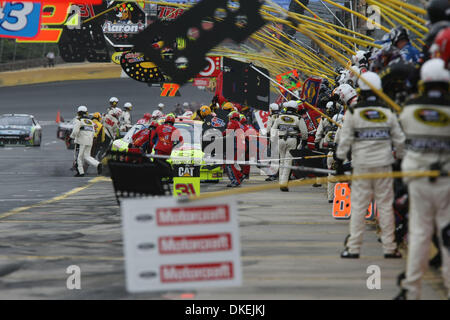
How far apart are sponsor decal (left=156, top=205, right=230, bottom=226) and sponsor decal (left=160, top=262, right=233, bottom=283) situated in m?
0.32

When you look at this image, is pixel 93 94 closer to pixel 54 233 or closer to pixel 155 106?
pixel 155 106

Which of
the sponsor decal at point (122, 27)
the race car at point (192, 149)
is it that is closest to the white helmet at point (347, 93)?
the race car at point (192, 149)

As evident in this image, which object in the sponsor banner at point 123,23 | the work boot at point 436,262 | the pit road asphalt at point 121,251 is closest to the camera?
the pit road asphalt at point 121,251

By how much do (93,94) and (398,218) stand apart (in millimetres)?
69689

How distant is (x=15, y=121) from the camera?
44344 millimetres

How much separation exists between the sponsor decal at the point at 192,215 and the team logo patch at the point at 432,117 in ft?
5.88

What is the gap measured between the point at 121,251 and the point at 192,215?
14.8 feet

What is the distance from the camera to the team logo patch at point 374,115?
430 inches

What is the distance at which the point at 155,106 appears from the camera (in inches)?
3017

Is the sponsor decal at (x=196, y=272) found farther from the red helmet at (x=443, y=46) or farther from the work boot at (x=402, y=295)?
the red helmet at (x=443, y=46)

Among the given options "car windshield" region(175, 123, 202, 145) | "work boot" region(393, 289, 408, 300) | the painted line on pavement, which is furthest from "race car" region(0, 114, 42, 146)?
"work boot" region(393, 289, 408, 300)

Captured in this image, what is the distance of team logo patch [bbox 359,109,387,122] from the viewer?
10.9m

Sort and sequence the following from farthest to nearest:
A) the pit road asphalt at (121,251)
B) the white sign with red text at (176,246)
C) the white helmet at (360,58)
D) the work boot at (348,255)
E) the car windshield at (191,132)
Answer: the car windshield at (191,132) < the white helmet at (360,58) < the work boot at (348,255) < the pit road asphalt at (121,251) < the white sign with red text at (176,246)
